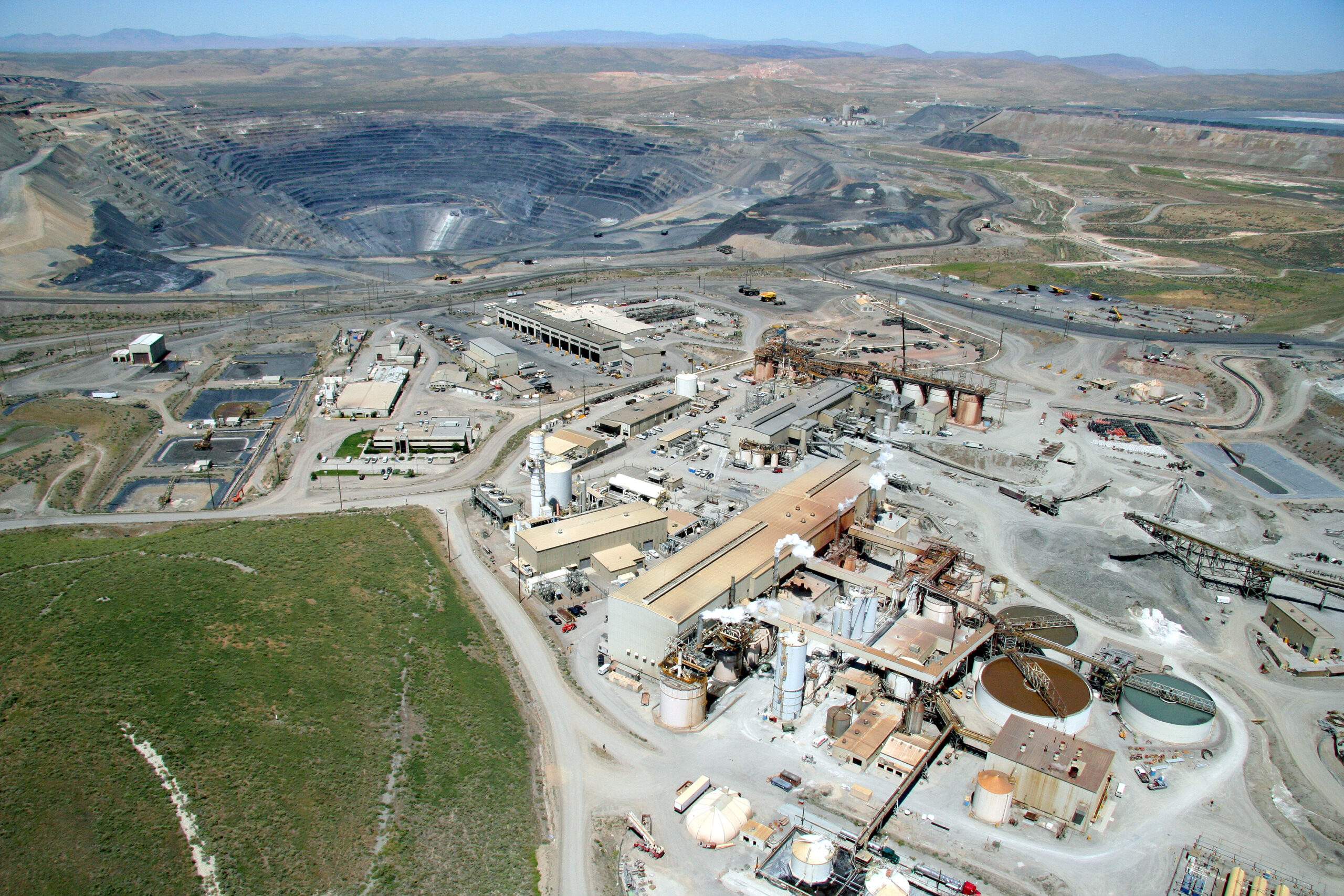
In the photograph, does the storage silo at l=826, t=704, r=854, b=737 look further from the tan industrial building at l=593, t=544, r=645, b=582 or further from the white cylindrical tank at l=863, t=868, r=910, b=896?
the tan industrial building at l=593, t=544, r=645, b=582

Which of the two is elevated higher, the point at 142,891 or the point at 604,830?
the point at 142,891

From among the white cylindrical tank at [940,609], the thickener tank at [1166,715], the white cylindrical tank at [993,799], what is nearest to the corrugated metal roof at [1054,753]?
the white cylindrical tank at [993,799]

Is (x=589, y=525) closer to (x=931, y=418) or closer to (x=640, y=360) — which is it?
(x=931, y=418)

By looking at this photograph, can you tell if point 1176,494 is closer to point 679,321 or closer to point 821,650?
point 821,650

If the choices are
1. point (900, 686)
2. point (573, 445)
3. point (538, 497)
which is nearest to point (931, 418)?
point (573, 445)

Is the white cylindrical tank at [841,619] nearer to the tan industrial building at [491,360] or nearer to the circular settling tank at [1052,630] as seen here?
the circular settling tank at [1052,630]

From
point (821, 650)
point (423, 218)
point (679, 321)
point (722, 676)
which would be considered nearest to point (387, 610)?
point (722, 676)
